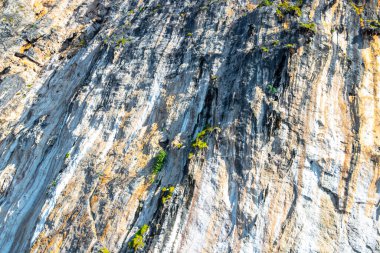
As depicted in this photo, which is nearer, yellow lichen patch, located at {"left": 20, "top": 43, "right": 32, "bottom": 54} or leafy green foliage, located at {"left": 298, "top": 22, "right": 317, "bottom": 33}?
leafy green foliage, located at {"left": 298, "top": 22, "right": 317, "bottom": 33}

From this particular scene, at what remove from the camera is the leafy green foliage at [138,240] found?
480 inches

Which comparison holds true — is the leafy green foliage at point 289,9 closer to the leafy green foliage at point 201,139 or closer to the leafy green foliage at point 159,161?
the leafy green foliage at point 201,139

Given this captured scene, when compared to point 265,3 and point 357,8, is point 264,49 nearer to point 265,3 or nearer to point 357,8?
point 265,3

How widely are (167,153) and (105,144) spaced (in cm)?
298

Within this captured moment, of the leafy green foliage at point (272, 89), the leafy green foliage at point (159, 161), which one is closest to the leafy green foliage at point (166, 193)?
the leafy green foliage at point (159, 161)

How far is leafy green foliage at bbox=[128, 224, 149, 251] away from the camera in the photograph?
480 inches

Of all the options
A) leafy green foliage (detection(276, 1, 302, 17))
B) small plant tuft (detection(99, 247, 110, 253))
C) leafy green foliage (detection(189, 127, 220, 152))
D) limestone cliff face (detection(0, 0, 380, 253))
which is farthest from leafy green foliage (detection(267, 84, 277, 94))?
small plant tuft (detection(99, 247, 110, 253))

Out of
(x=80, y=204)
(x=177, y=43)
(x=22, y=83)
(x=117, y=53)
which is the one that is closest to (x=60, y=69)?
(x=22, y=83)

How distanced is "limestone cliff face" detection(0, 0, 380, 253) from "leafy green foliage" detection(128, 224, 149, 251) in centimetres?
4

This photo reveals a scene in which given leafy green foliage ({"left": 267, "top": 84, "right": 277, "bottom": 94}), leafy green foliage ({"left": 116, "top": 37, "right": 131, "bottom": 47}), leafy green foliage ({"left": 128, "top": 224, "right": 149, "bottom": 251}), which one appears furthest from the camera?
leafy green foliage ({"left": 116, "top": 37, "right": 131, "bottom": 47})

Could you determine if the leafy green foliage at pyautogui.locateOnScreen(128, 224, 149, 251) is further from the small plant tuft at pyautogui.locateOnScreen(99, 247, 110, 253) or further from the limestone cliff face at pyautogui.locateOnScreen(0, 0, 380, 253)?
the small plant tuft at pyautogui.locateOnScreen(99, 247, 110, 253)

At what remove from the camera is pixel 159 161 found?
48.0 ft

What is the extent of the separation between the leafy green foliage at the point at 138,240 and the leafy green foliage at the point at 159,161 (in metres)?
2.34

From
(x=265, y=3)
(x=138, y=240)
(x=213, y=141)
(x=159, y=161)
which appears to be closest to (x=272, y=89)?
(x=213, y=141)
